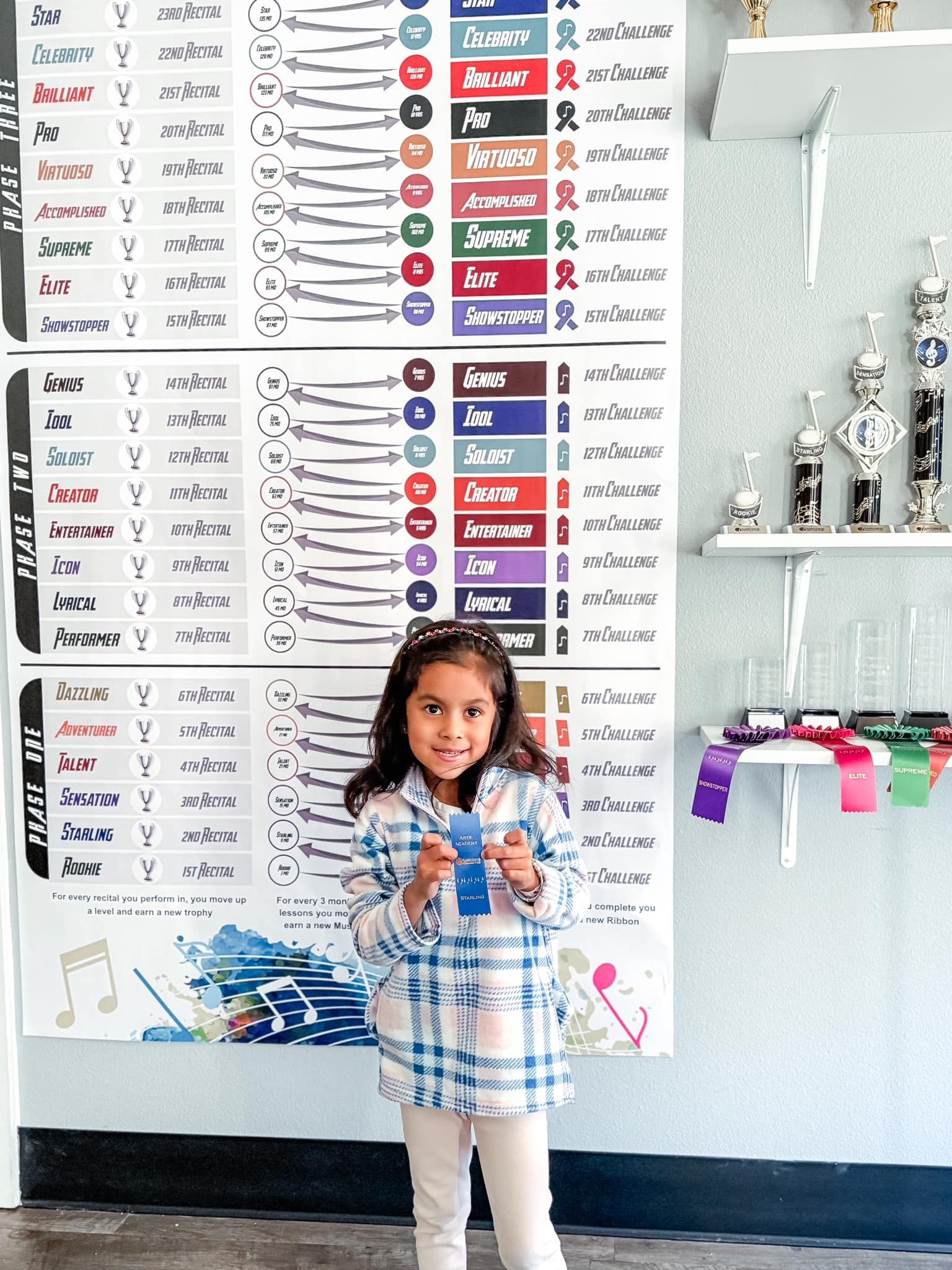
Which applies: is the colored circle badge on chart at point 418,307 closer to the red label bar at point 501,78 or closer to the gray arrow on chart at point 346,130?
the gray arrow on chart at point 346,130

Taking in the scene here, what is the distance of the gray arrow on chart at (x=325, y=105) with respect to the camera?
184 centimetres

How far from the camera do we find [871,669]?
1.83m

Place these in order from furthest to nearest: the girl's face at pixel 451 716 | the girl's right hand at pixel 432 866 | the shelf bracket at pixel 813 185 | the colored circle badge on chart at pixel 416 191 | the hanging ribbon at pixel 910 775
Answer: the colored circle badge on chart at pixel 416 191 → the shelf bracket at pixel 813 185 → the hanging ribbon at pixel 910 775 → the girl's face at pixel 451 716 → the girl's right hand at pixel 432 866

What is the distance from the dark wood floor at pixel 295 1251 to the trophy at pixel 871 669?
3.50 feet

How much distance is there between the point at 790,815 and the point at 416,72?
1638 mm

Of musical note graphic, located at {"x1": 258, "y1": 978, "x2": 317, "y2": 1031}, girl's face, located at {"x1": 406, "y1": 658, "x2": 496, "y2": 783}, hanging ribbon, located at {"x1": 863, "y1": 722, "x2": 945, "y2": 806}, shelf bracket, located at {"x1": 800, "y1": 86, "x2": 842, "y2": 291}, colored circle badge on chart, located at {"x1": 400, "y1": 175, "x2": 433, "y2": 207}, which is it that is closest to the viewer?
girl's face, located at {"x1": 406, "y1": 658, "x2": 496, "y2": 783}

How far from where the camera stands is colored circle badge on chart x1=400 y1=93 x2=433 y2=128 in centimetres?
183

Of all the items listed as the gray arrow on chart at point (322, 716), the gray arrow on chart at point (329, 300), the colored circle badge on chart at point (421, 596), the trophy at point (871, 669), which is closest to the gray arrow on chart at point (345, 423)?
the gray arrow on chart at point (329, 300)

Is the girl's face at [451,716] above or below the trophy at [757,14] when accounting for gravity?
below

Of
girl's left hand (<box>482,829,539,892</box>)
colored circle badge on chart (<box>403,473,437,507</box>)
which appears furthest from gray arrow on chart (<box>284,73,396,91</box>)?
girl's left hand (<box>482,829,539,892</box>)

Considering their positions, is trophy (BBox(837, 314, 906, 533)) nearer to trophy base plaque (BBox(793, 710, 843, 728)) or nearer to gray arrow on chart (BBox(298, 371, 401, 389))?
trophy base plaque (BBox(793, 710, 843, 728))

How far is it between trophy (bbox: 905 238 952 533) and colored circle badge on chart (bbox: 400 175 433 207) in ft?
3.16

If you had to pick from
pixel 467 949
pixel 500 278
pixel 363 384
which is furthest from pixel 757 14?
pixel 467 949

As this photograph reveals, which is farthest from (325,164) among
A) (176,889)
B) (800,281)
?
(176,889)
